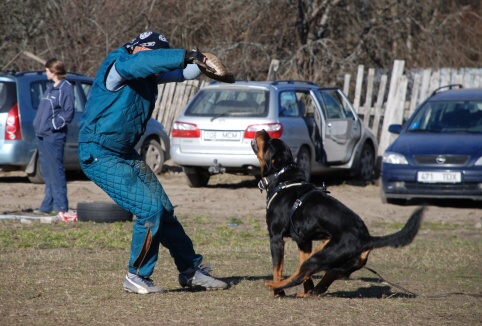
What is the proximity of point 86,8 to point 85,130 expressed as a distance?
51.5ft

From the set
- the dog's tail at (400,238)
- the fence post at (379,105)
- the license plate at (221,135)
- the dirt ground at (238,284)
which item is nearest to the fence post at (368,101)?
the fence post at (379,105)

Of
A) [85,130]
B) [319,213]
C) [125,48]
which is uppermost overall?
[125,48]

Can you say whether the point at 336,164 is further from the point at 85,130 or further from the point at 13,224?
the point at 85,130

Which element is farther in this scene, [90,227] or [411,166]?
[411,166]

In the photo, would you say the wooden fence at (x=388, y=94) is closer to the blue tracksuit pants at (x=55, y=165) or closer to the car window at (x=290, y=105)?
the car window at (x=290, y=105)

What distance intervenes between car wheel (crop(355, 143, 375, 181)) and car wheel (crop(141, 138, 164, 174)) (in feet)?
12.1

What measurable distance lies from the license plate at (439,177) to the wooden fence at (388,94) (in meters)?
5.36

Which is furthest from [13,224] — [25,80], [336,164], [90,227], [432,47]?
[432,47]

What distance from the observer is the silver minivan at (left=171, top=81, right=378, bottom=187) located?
13.7 metres

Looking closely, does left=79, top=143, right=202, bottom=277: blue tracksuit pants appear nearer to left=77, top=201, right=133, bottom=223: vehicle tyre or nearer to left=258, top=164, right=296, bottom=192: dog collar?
left=258, top=164, right=296, bottom=192: dog collar

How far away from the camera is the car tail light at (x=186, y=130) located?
551 inches

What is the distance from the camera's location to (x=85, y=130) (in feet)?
20.4

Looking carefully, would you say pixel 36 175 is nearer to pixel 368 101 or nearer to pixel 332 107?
pixel 332 107

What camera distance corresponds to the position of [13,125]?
13.4m
